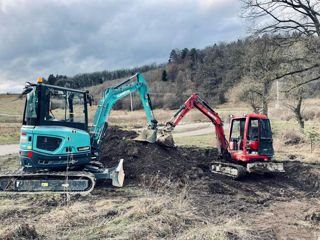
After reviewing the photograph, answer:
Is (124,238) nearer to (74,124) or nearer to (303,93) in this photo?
(74,124)

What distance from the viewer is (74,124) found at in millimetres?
8469

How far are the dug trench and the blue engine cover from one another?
7.20ft

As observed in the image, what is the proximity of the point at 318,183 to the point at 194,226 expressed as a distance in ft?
23.3

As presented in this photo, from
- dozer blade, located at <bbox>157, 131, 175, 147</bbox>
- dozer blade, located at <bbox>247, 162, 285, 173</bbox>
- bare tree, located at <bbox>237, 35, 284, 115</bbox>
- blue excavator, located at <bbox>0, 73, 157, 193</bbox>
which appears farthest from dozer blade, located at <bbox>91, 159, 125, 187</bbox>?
bare tree, located at <bbox>237, 35, 284, 115</bbox>

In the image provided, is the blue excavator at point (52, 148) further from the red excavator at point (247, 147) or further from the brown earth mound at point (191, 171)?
the red excavator at point (247, 147)

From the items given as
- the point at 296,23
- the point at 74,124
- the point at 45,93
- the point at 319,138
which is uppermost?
the point at 296,23

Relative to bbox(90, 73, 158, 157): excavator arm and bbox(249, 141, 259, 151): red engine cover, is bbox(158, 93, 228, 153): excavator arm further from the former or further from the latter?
bbox(249, 141, 259, 151): red engine cover

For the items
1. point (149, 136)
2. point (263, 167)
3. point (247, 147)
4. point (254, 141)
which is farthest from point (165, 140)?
point (263, 167)

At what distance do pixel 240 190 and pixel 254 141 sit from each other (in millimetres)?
2204

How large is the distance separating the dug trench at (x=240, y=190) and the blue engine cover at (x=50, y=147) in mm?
2194

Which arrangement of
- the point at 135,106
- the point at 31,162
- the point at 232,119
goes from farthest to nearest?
the point at 135,106, the point at 232,119, the point at 31,162

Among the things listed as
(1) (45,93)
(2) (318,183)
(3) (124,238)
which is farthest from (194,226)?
(2) (318,183)

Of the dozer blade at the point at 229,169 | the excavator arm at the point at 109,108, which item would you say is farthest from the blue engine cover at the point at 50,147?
the dozer blade at the point at 229,169

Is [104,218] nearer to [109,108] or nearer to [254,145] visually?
[109,108]
